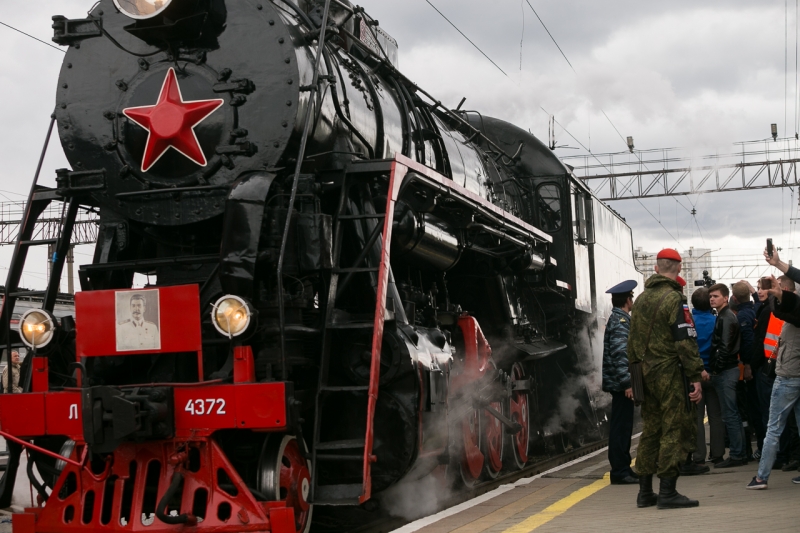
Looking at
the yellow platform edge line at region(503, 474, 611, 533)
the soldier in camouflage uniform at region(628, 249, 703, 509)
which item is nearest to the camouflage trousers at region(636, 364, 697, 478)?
the soldier in camouflage uniform at region(628, 249, 703, 509)

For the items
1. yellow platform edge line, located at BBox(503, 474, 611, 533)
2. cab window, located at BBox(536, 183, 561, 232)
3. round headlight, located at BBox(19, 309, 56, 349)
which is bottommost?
yellow platform edge line, located at BBox(503, 474, 611, 533)

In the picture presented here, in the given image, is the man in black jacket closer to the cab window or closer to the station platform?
the station platform

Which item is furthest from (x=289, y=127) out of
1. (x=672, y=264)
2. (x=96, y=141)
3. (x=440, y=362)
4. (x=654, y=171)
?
(x=654, y=171)

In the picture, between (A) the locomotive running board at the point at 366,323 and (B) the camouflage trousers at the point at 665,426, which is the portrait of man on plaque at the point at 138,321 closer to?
(A) the locomotive running board at the point at 366,323

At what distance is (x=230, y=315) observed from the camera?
488 cm

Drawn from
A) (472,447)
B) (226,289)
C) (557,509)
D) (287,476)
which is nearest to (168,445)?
(287,476)

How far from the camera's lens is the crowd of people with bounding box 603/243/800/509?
5660mm

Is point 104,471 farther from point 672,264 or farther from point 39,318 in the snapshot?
point 672,264

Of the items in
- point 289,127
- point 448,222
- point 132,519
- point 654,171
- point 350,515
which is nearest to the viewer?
point 132,519

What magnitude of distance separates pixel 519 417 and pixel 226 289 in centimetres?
484

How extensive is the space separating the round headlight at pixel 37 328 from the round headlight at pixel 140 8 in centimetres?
183

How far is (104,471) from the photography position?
16.3 ft

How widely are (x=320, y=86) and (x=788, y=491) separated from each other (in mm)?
4010

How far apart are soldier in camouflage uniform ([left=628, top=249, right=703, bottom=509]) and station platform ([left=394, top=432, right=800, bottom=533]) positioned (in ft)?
0.71
